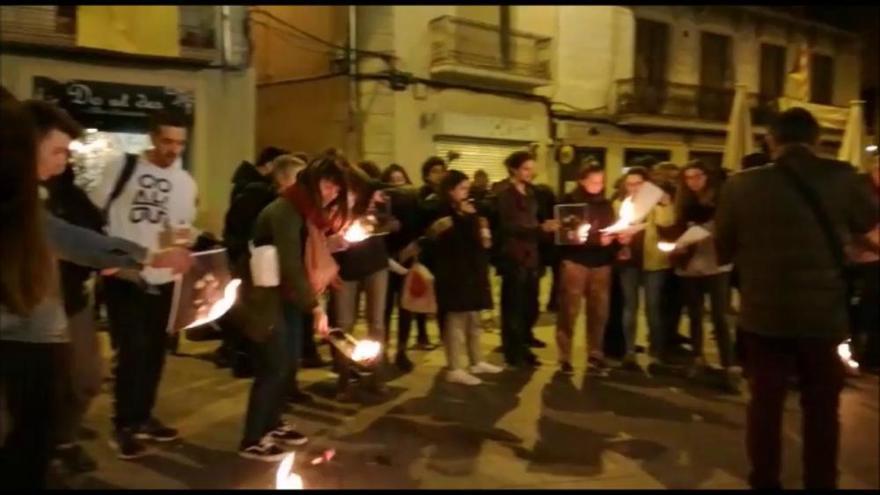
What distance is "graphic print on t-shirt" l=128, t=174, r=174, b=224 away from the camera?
594cm

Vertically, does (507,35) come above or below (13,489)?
above

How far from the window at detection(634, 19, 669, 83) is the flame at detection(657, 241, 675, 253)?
57.3 feet

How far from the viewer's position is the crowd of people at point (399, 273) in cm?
345

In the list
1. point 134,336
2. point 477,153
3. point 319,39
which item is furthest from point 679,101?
point 134,336

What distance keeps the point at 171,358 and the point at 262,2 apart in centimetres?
933

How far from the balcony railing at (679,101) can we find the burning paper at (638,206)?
53.8ft

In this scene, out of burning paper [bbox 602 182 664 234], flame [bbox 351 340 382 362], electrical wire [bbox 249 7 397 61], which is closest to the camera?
flame [bbox 351 340 382 362]

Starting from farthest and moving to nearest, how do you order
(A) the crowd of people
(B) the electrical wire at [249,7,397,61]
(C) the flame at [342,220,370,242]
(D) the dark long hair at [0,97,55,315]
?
(B) the electrical wire at [249,7,397,61]
(C) the flame at [342,220,370,242]
(A) the crowd of people
(D) the dark long hair at [0,97,55,315]

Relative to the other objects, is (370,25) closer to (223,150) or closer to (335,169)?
(223,150)

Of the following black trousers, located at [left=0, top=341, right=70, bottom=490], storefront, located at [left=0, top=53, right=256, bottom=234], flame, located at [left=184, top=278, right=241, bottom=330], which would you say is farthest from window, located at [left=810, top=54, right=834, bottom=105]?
black trousers, located at [left=0, top=341, right=70, bottom=490]

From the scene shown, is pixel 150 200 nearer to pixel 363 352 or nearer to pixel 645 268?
pixel 363 352

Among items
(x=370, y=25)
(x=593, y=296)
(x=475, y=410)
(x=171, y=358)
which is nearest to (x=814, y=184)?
(x=475, y=410)

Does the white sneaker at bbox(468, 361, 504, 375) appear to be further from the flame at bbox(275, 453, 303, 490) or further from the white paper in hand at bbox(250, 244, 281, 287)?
the white paper in hand at bbox(250, 244, 281, 287)

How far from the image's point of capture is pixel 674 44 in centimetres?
2639
